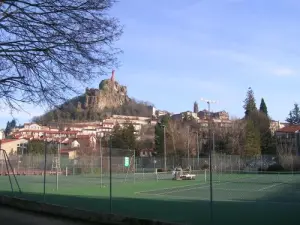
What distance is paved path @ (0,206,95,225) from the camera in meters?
11.1

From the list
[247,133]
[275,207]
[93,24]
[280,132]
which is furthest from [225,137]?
[93,24]

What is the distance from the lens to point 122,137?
91062 millimetres

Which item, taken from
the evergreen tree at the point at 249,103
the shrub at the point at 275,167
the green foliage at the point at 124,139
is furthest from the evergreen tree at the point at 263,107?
the shrub at the point at 275,167

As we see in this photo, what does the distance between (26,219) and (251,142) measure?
7601 centimetres

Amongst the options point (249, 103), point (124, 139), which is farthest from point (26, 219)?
point (249, 103)

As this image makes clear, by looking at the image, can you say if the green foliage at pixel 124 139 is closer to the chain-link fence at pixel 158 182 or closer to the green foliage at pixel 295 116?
the chain-link fence at pixel 158 182

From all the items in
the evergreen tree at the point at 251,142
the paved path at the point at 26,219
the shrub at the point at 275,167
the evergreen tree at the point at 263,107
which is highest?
the evergreen tree at the point at 263,107

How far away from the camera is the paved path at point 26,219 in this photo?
439 inches

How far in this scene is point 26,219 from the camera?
11773mm

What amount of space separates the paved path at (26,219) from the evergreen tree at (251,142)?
7267 centimetres

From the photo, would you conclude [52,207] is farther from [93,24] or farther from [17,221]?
[93,24]

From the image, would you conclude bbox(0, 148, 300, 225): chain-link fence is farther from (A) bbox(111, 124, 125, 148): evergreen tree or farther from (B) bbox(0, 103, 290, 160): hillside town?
(B) bbox(0, 103, 290, 160): hillside town

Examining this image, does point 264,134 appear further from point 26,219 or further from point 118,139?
point 26,219

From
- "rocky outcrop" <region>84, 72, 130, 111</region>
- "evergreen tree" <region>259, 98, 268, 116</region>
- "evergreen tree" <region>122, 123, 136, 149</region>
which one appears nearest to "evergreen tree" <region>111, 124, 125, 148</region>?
"evergreen tree" <region>122, 123, 136, 149</region>
